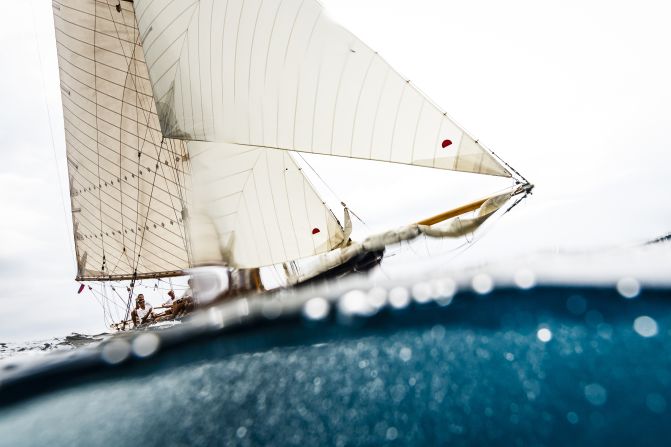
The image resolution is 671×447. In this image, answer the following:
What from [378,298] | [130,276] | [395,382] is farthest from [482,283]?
[130,276]

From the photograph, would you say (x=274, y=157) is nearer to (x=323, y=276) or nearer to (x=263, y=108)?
(x=263, y=108)

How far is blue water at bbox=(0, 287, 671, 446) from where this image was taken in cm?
671

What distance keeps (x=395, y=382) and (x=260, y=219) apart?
203 inches

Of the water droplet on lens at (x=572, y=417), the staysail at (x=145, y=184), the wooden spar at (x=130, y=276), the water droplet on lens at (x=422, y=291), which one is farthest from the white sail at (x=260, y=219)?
the wooden spar at (x=130, y=276)

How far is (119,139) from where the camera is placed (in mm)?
15867

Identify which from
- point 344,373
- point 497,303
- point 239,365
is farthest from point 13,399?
point 497,303

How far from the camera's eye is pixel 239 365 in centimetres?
829

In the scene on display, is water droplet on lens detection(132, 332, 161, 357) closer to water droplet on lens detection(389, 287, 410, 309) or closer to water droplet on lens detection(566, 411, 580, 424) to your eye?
water droplet on lens detection(389, 287, 410, 309)

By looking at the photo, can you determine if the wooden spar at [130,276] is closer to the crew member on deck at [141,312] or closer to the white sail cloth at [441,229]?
the crew member on deck at [141,312]

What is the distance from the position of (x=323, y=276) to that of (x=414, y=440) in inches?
163

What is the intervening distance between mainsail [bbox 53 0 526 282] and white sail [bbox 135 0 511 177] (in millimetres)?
26

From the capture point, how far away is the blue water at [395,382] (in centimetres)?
671

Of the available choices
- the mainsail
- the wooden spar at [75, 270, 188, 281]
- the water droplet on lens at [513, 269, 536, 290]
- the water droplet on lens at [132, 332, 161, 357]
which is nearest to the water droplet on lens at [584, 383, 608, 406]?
the water droplet on lens at [513, 269, 536, 290]

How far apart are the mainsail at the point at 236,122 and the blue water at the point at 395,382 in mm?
2534
